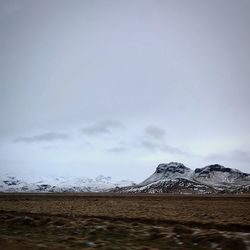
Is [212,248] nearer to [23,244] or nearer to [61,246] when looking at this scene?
[61,246]

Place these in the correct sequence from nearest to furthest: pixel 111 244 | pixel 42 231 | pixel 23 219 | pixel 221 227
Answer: pixel 111 244, pixel 42 231, pixel 221 227, pixel 23 219

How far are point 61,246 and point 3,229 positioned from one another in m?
9.73

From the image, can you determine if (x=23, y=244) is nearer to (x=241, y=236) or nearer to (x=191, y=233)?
(x=191, y=233)

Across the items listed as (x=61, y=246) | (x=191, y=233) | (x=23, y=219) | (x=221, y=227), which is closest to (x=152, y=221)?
(x=221, y=227)

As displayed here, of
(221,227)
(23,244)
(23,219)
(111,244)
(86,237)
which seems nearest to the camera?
(23,244)

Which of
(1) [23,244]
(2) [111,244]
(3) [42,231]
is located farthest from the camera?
(3) [42,231]

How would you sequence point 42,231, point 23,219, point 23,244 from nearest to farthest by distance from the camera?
1. point 23,244
2. point 42,231
3. point 23,219

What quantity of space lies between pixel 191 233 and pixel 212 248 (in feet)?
12.4

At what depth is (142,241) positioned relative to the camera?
1916cm

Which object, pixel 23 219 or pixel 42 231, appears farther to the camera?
pixel 23 219

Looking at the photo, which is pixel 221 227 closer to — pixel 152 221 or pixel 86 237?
pixel 152 221

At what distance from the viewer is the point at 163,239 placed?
1934 cm

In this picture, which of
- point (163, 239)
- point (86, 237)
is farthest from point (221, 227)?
point (86, 237)

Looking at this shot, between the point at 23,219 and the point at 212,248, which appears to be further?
the point at 23,219
